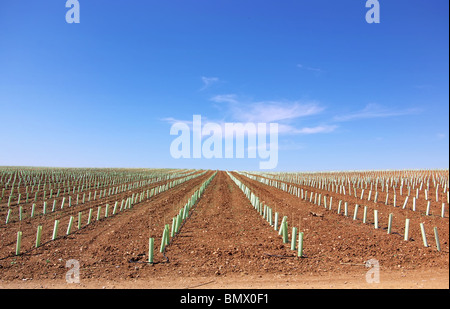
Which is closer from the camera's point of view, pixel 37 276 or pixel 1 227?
pixel 37 276

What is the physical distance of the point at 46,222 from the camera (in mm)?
12578

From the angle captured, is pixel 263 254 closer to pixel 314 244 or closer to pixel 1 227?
pixel 314 244

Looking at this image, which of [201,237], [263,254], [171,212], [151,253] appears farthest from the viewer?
[171,212]

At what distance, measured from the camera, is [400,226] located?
443 inches
